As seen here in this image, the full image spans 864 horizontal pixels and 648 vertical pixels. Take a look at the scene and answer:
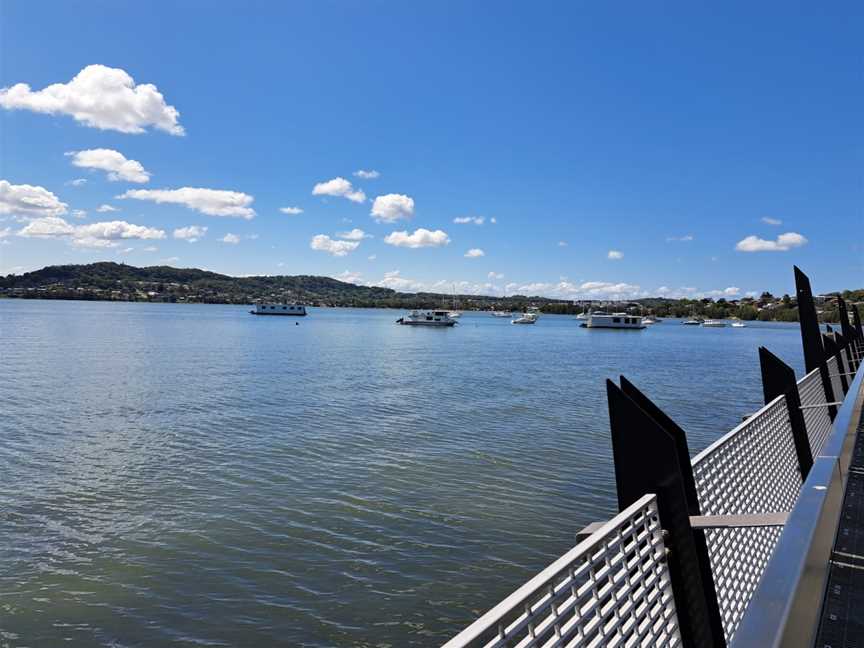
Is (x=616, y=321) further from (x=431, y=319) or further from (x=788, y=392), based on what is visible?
(x=788, y=392)

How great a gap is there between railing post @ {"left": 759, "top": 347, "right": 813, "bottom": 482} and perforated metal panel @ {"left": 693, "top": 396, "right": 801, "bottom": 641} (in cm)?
14

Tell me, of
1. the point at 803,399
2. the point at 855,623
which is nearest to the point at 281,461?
the point at 803,399

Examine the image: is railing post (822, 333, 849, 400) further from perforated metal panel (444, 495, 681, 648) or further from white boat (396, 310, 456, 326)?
white boat (396, 310, 456, 326)

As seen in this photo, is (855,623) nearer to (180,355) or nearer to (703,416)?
(703,416)

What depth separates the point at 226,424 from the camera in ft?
59.8

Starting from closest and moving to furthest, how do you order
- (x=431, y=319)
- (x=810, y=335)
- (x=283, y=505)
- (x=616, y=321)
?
(x=810, y=335) < (x=283, y=505) < (x=431, y=319) < (x=616, y=321)

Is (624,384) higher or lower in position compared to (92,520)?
higher

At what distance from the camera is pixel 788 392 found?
20.1 ft

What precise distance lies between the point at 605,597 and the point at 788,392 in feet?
14.9

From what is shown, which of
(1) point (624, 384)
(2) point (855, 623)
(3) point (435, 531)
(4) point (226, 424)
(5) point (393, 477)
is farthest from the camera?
(4) point (226, 424)

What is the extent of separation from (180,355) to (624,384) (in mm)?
42884

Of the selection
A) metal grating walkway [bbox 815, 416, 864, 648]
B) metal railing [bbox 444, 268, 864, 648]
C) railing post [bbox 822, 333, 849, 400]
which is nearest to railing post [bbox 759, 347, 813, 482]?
metal railing [bbox 444, 268, 864, 648]

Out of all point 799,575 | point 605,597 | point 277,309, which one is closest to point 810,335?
point 605,597

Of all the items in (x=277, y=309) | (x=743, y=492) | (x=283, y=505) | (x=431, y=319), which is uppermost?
(x=277, y=309)
